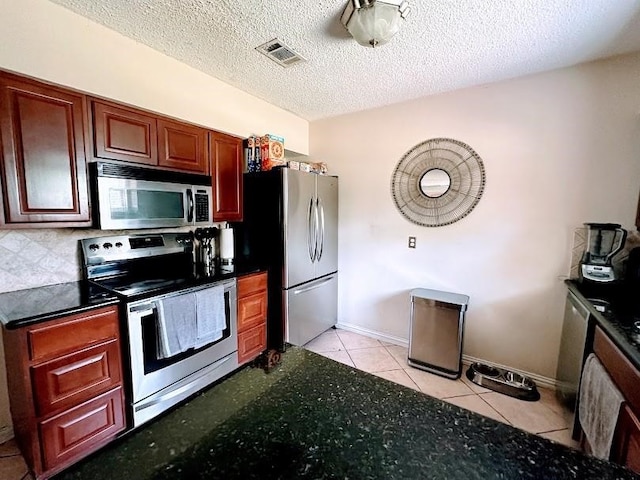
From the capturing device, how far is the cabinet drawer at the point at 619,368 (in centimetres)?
111

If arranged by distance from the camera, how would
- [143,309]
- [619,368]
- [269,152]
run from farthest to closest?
1. [269,152]
2. [143,309]
3. [619,368]

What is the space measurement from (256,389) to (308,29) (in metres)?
1.92

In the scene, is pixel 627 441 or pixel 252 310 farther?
pixel 252 310

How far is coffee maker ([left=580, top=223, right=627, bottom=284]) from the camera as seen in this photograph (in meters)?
1.87

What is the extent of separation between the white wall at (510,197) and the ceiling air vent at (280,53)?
3.98 feet

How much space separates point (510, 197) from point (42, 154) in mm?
3177

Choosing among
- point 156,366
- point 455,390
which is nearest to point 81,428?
point 156,366

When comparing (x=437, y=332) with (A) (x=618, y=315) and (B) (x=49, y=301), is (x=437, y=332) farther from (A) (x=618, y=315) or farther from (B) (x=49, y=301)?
(B) (x=49, y=301)

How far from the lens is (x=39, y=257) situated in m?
1.77

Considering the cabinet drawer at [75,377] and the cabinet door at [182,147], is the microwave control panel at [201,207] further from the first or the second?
the cabinet drawer at [75,377]

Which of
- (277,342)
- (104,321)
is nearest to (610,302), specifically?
(277,342)

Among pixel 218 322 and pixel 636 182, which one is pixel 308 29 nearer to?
pixel 218 322

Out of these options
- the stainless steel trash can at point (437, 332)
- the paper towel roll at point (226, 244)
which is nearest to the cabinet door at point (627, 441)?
the stainless steel trash can at point (437, 332)

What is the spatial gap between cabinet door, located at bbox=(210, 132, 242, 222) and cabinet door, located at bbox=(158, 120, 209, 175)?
10 cm
